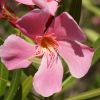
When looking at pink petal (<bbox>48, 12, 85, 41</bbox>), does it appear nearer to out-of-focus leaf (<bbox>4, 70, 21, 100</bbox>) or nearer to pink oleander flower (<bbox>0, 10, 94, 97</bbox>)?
pink oleander flower (<bbox>0, 10, 94, 97</bbox>)

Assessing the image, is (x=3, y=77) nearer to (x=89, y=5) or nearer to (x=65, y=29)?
(x=65, y=29)

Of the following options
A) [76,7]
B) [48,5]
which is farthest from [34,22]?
[76,7]

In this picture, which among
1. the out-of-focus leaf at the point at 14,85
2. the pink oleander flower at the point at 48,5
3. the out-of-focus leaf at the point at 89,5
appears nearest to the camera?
the pink oleander flower at the point at 48,5

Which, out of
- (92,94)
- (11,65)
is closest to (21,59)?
(11,65)

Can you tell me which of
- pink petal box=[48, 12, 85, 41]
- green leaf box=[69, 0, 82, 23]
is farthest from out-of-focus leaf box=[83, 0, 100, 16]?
pink petal box=[48, 12, 85, 41]

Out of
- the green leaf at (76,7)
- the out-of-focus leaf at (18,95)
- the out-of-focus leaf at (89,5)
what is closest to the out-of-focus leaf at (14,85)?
the out-of-focus leaf at (18,95)

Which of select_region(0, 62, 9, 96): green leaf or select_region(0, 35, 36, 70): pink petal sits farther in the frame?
select_region(0, 62, 9, 96): green leaf

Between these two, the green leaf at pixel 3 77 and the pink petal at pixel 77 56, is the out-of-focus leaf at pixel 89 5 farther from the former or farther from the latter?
the pink petal at pixel 77 56
